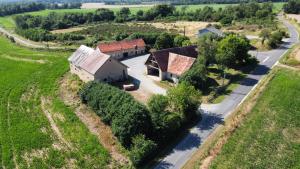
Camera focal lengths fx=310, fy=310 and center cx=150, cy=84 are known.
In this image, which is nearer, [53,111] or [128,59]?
[53,111]

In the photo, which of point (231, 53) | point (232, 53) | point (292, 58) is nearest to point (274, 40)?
point (292, 58)

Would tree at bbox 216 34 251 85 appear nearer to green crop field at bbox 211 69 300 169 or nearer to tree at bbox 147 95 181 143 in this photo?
green crop field at bbox 211 69 300 169

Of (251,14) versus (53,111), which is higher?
(251,14)

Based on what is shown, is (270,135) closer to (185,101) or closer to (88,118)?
(185,101)

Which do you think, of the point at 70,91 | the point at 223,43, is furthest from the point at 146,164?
the point at 223,43

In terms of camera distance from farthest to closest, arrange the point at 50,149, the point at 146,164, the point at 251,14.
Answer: the point at 251,14 → the point at 50,149 → the point at 146,164

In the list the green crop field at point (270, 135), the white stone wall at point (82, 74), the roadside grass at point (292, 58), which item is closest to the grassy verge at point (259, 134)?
the green crop field at point (270, 135)

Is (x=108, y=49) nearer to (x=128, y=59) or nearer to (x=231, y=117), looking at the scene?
(x=128, y=59)
